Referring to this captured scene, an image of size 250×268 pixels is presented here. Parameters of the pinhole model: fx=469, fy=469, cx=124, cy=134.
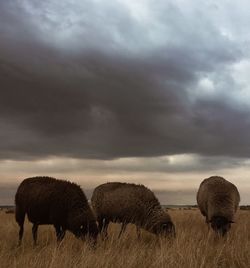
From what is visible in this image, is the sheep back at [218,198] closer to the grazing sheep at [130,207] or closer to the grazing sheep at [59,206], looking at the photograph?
the grazing sheep at [130,207]

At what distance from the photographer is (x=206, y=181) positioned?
2250 cm

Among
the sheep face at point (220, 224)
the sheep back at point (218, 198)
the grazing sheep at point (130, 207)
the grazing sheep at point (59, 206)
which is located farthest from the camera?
the sheep back at point (218, 198)

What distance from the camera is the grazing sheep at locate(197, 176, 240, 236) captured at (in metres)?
17.7

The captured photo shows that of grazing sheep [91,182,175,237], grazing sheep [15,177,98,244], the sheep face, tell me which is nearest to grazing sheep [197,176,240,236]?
the sheep face

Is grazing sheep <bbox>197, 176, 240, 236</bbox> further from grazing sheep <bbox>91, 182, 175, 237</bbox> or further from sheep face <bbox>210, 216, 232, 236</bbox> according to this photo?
grazing sheep <bbox>91, 182, 175, 237</bbox>

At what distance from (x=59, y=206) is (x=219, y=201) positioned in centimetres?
717

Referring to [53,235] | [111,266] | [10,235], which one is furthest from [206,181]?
[111,266]

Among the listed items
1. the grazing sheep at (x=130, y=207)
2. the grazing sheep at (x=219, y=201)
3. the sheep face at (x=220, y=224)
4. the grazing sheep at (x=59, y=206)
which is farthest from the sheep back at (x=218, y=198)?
the grazing sheep at (x=59, y=206)

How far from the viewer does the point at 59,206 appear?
14852mm

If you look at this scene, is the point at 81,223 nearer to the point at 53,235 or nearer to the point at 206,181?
the point at 53,235

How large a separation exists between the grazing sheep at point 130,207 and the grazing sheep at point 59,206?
1255 mm

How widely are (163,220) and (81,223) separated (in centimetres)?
302

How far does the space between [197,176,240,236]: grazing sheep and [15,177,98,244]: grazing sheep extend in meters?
4.58

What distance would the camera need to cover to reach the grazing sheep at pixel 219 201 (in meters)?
17.7
